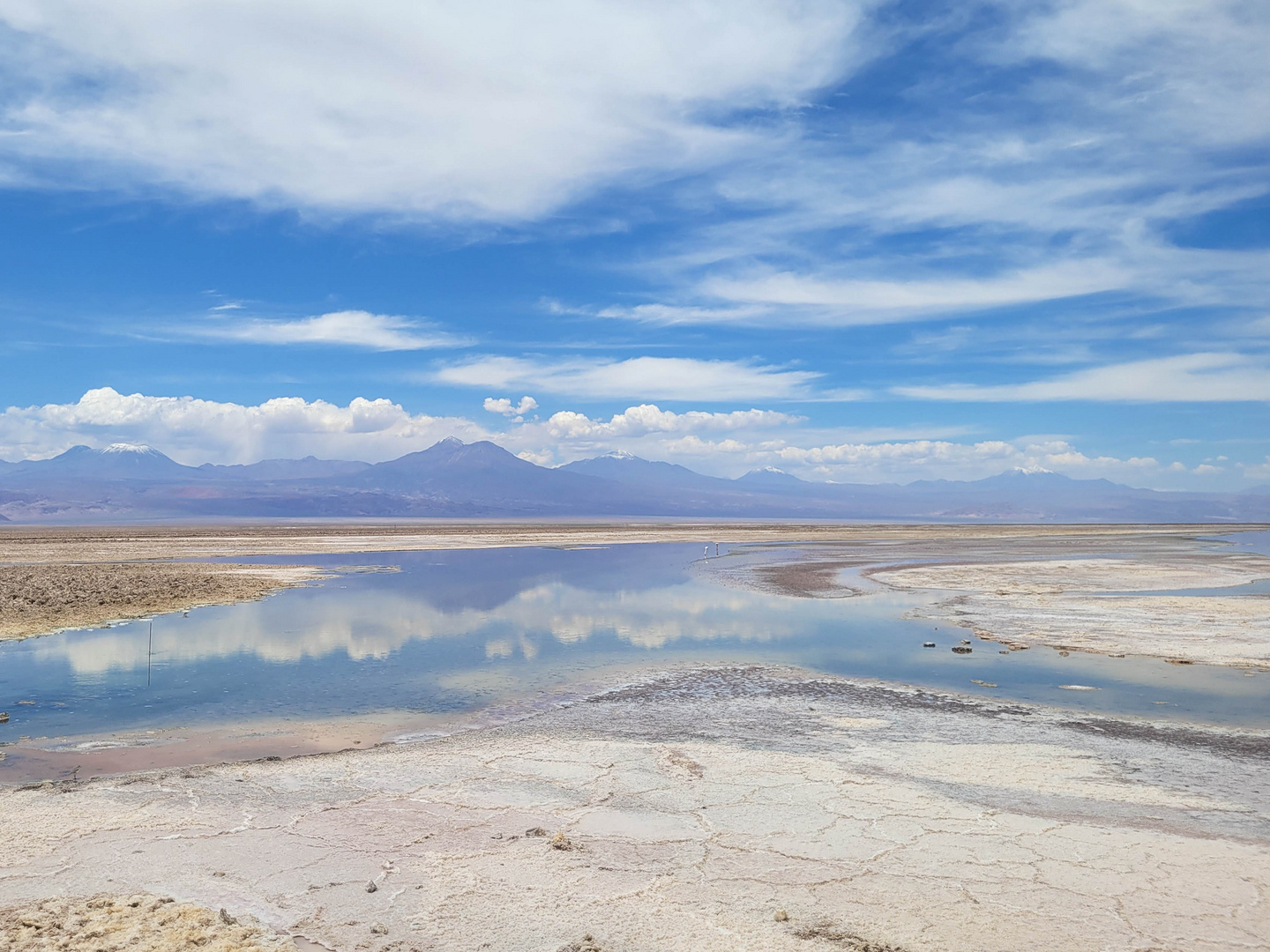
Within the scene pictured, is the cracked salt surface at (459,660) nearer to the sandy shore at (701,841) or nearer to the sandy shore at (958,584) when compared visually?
the sandy shore at (958,584)

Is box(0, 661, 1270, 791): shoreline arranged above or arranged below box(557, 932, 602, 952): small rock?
below

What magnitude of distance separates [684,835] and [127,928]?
5.07 metres

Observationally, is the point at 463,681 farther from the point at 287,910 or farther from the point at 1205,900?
the point at 1205,900

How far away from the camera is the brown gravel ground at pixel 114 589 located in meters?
25.8

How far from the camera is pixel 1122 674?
18.4 metres

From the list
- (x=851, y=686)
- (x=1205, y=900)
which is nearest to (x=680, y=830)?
(x=1205, y=900)

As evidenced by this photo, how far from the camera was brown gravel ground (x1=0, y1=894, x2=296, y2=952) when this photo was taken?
6.39m

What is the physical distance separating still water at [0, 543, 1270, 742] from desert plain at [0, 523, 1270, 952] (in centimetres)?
223

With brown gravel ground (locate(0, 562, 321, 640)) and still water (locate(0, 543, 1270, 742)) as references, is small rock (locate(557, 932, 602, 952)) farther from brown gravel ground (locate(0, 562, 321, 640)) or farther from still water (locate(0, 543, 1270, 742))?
brown gravel ground (locate(0, 562, 321, 640))

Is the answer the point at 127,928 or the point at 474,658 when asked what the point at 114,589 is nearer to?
the point at 474,658

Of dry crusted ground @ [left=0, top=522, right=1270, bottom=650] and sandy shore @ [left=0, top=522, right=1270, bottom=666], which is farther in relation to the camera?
dry crusted ground @ [left=0, top=522, right=1270, bottom=650]

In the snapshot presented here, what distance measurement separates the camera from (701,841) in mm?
8641

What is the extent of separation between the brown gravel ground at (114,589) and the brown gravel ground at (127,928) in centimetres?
1988

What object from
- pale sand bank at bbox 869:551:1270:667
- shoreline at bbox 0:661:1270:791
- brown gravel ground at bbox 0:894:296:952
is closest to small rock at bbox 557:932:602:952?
brown gravel ground at bbox 0:894:296:952
